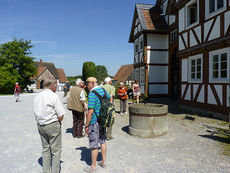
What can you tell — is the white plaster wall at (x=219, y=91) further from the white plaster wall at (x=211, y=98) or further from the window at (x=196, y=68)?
the window at (x=196, y=68)

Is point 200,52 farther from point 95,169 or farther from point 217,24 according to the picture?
point 95,169

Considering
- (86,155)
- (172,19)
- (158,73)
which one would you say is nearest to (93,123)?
(86,155)

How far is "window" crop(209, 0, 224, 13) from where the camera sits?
8673 mm

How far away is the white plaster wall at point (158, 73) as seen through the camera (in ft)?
56.9

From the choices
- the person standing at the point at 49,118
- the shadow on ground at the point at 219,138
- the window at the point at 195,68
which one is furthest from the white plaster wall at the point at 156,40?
the person standing at the point at 49,118

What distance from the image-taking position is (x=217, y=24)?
861 centimetres

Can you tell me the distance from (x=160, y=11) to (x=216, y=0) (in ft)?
32.9

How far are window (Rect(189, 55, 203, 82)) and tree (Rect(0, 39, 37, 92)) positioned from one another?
2926 cm

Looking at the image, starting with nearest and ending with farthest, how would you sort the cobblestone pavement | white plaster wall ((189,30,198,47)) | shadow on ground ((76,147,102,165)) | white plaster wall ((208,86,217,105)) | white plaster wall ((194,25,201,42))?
the cobblestone pavement, shadow on ground ((76,147,102,165)), white plaster wall ((208,86,217,105)), white plaster wall ((194,25,201,42)), white plaster wall ((189,30,198,47))

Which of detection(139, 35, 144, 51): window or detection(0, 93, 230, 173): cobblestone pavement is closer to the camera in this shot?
detection(0, 93, 230, 173): cobblestone pavement

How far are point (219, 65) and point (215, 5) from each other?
2.75 metres

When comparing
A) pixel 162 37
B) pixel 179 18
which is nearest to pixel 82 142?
pixel 179 18

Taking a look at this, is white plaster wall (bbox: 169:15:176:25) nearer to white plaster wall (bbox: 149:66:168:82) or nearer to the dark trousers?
white plaster wall (bbox: 149:66:168:82)

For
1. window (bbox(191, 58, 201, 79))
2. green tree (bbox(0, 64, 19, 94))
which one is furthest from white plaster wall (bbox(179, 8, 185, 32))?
green tree (bbox(0, 64, 19, 94))
